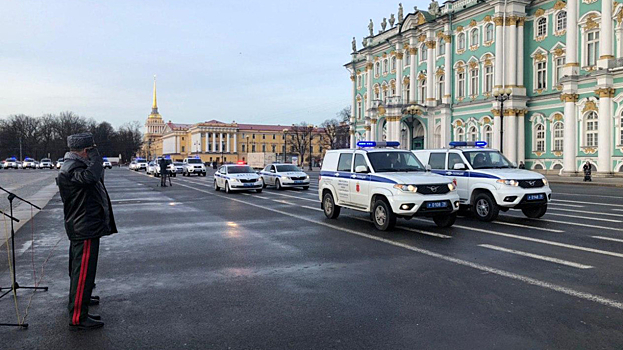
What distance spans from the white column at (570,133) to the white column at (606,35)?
3631 millimetres

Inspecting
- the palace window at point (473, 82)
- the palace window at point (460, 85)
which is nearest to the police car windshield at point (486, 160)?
the palace window at point (473, 82)

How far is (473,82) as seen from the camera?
171ft

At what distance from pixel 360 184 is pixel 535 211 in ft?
16.5

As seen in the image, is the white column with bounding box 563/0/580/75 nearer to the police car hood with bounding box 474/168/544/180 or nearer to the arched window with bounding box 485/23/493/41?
the arched window with bounding box 485/23/493/41

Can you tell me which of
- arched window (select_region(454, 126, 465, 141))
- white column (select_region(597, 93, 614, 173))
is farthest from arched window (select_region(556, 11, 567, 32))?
arched window (select_region(454, 126, 465, 141))

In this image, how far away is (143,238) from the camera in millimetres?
10812

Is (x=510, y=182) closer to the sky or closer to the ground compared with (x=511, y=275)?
closer to the sky

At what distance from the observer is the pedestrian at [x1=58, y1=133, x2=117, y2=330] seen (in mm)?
5051

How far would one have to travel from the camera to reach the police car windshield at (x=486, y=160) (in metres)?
13.8

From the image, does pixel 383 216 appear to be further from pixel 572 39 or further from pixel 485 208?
pixel 572 39

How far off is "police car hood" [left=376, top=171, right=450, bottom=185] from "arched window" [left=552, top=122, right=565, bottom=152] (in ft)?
121

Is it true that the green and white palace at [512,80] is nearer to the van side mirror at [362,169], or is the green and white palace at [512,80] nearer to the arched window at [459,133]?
the arched window at [459,133]

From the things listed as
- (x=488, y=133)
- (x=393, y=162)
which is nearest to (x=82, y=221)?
(x=393, y=162)

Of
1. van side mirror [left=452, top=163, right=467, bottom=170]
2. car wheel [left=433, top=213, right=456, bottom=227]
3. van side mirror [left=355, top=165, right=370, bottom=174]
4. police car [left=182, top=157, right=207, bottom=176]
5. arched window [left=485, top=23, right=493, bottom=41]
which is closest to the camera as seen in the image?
car wheel [left=433, top=213, right=456, bottom=227]
